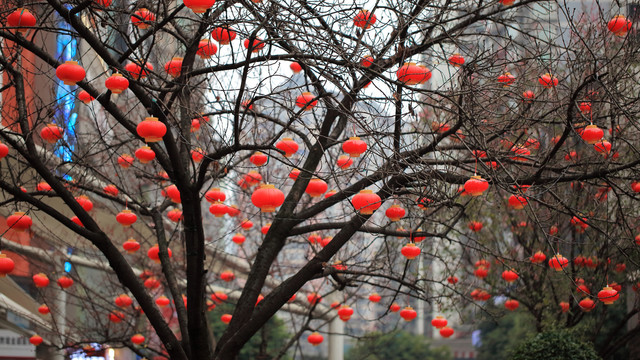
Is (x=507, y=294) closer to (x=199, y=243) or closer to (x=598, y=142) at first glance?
(x=598, y=142)

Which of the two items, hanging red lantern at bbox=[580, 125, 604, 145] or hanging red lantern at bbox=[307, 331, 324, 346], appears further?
hanging red lantern at bbox=[307, 331, 324, 346]

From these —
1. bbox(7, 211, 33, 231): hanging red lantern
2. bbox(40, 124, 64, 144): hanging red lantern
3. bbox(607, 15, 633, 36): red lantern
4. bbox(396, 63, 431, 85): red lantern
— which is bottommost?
bbox(7, 211, 33, 231): hanging red lantern

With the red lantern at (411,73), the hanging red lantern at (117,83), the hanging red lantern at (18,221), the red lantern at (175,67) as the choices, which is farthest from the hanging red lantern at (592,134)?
the hanging red lantern at (18,221)

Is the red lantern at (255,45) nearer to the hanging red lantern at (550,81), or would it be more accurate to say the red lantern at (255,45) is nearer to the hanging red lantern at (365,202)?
the hanging red lantern at (365,202)

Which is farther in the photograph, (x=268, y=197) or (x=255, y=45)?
(x=255, y=45)

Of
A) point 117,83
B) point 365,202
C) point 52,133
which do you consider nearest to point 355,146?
point 365,202

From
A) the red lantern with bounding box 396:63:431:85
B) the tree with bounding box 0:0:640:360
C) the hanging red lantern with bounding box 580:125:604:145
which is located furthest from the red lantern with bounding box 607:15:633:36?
the red lantern with bounding box 396:63:431:85

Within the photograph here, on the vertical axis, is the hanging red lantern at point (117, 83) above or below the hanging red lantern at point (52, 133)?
below

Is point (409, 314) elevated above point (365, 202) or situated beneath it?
situated beneath

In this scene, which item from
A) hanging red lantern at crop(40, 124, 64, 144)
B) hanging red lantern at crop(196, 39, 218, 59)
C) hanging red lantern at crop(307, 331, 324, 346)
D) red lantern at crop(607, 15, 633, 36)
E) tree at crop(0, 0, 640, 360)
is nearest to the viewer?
tree at crop(0, 0, 640, 360)

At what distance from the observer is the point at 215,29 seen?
6.04m

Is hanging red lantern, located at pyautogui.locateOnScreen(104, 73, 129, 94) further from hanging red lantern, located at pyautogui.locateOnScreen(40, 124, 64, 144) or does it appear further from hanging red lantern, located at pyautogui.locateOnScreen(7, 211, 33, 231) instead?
hanging red lantern, located at pyautogui.locateOnScreen(7, 211, 33, 231)

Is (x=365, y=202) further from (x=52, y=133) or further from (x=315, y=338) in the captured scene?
(x=315, y=338)

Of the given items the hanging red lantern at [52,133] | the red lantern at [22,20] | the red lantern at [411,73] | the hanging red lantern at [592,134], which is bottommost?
the hanging red lantern at [592,134]
